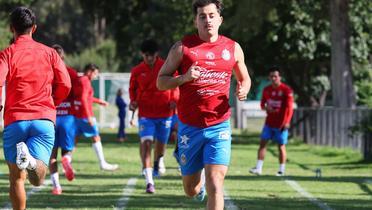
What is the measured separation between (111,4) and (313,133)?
15495 millimetres

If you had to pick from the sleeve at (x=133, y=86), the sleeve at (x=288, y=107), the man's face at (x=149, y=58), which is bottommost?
the sleeve at (x=288, y=107)

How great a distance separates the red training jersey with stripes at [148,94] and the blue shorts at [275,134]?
4.63 metres

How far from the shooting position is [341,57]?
32.3 m

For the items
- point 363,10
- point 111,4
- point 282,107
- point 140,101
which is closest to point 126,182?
point 140,101

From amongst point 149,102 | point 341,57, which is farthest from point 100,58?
point 149,102

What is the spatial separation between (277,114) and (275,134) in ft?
1.44

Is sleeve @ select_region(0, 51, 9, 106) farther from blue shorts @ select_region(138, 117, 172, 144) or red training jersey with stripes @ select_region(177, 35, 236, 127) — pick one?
blue shorts @ select_region(138, 117, 172, 144)

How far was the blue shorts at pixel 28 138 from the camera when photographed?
388 inches

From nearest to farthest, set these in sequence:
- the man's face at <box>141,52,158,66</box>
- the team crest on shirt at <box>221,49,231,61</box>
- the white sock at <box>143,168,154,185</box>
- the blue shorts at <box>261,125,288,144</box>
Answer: the team crest on shirt at <box>221,49,231,61</box>
the white sock at <box>143,168,154,185</box>
the man's face at <box>141,52,158,66</box>
the blue shorts at <box>261,125,288,144</box>

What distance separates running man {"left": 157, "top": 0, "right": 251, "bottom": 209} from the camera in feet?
31.9

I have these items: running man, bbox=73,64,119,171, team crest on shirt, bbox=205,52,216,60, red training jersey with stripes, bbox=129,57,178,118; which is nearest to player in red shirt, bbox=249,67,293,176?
running man, bbox=73,64,119,171

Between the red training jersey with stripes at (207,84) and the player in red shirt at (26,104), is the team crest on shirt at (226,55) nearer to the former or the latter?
the red training jersey with stripes at (207,84)

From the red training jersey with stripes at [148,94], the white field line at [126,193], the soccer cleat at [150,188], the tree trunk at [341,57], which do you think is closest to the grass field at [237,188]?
the white field line at [126,193]

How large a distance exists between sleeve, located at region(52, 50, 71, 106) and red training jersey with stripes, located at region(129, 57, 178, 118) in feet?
19.9
